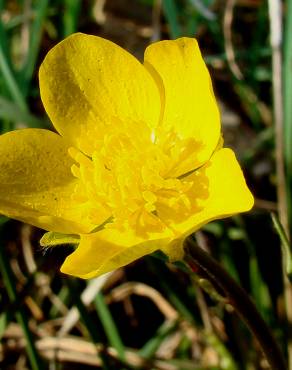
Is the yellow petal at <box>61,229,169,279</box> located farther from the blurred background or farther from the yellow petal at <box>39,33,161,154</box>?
the blurred background

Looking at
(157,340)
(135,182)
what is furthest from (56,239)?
(157,340)

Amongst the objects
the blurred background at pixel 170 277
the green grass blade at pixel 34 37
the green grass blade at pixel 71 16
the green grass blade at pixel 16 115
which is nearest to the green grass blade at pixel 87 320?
the blurred background at pixel 170 277

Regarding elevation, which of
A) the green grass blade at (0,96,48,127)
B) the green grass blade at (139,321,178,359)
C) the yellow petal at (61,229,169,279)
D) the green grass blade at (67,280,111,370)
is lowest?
the green grass blade at (139,321,178,359)

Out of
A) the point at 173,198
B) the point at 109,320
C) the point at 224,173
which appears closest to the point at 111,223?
the point at 173,198

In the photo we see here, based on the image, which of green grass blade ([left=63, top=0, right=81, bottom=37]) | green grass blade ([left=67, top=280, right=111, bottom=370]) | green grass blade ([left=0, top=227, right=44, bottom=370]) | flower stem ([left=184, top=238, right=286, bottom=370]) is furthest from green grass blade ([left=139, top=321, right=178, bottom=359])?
green grass blade ([left=63, top=0, right=81, bottom=37])

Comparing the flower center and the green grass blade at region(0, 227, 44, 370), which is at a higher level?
the flower center

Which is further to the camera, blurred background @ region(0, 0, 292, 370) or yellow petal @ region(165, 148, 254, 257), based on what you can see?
blurred background @ region(0, 0, 292, 370)

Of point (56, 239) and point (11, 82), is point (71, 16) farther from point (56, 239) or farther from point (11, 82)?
point (56, 239)
